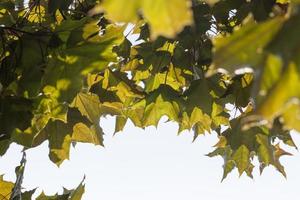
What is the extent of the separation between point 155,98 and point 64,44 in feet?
3.70

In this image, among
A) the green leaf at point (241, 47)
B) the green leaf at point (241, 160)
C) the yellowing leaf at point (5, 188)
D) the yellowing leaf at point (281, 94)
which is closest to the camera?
the yellowing leaf at point (281, 94)

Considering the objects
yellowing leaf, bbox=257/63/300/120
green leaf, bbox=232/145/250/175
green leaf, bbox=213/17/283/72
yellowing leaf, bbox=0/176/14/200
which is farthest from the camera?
green leaf, bbox=232/145/250/175

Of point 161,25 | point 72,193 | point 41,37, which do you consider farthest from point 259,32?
point 72,193

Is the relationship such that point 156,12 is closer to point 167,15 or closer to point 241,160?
point 167,15

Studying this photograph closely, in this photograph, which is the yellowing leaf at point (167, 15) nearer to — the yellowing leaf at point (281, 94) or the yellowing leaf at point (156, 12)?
the yellowing leaf at point (156, 12)

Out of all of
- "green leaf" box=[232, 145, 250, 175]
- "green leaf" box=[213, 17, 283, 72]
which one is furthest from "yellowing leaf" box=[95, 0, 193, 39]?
"green leaf" box=[232, 145, 250, 175]

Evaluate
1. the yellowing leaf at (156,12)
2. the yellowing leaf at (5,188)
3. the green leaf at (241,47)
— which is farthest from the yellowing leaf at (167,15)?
the yellowing leaf at (5,188)

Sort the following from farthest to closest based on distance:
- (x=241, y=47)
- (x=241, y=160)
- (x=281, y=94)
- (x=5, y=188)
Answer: (x=241, y=160), (x=5, y=188), (x=241, y=47), (x=281, y=94)

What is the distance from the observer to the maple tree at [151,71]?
84 cm

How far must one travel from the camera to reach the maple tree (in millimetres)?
845

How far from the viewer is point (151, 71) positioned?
365 centimetres

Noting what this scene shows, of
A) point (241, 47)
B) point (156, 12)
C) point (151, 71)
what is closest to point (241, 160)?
point (151, 71)

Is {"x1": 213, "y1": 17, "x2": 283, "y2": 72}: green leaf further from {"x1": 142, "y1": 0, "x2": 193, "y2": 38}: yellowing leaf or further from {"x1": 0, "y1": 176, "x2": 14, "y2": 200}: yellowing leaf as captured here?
{"x1": 0, "y1": 176, "x2": 14, "y2": 200}: yellowing leaf

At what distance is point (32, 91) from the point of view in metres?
2.31
